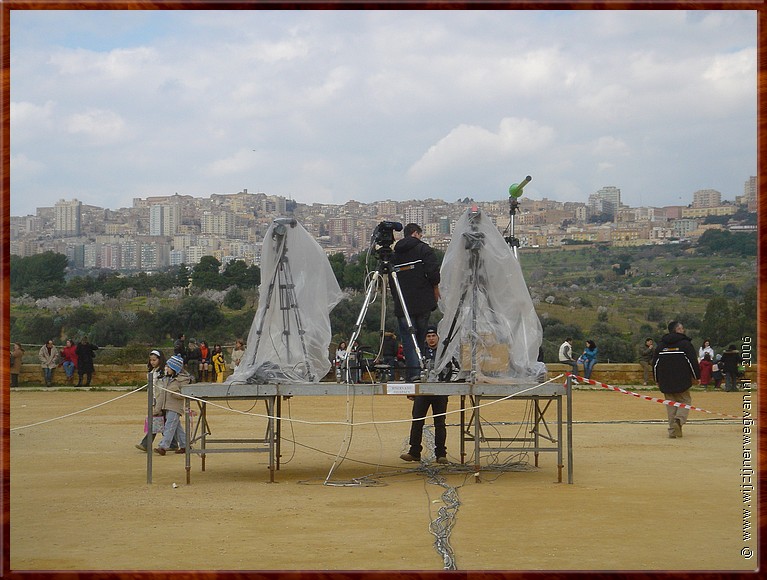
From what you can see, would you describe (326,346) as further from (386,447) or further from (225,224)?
(225,224)

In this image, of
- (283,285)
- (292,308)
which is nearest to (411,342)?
(292,308)

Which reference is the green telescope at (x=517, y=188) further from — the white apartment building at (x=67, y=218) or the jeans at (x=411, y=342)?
the white apartment building at (x=67, y=218)

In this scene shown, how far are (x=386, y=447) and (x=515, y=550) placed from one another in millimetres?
7921

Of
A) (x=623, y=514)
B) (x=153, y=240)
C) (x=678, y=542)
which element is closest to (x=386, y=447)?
(x=623, y=514)

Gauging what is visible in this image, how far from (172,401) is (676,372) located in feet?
27.0

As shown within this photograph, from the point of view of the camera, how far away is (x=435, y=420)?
43.6ft

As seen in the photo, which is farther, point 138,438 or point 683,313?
point 683,313

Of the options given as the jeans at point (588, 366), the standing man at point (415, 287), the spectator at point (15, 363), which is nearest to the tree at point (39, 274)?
the spectator at point (15, 363)

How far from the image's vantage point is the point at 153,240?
9119cm

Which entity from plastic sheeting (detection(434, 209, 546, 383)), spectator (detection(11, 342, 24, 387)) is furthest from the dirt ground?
spectator (detection(11, 342, 24, 387))

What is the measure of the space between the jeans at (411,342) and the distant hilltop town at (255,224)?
4985cm

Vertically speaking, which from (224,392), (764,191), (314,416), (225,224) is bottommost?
(314,416)

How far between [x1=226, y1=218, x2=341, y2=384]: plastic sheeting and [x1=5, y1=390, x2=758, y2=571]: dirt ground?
0.98 meters

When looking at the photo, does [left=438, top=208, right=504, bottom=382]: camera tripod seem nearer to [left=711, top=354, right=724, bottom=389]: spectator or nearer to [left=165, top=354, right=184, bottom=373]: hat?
[left=165, top=354, right=184, bottom=373]: hat
